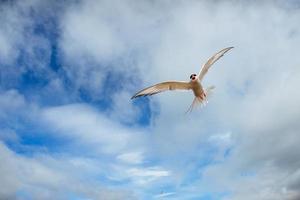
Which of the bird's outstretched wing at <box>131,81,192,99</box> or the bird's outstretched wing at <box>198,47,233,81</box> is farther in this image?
the bird's outstretched wing at <box>198,47,233,81</box>

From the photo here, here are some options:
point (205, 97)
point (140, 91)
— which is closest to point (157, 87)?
point (140, 91)

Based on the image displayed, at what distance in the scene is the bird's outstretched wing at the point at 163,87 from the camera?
22.6 m

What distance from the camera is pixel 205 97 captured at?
68.8 ft

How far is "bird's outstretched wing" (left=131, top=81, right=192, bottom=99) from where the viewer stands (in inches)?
889

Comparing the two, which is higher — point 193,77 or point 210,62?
point 210,62

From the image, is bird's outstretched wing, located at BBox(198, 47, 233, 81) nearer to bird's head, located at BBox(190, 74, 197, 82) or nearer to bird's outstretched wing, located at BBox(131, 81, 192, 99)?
bird's head, located at BBox(190, 74, 197, 82)

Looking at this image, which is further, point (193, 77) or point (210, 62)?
point (210, 62)

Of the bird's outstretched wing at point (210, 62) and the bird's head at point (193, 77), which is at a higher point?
the bird's outstretched wing at point (210, 62)

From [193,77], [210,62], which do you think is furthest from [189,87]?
[210,62]

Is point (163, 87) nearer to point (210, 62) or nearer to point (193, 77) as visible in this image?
point (193, 77)

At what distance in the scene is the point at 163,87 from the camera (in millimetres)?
23109

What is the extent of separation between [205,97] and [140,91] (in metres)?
5.46

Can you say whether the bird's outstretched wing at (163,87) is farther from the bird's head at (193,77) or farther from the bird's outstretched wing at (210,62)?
the bird's outstretched wing at (210,62)

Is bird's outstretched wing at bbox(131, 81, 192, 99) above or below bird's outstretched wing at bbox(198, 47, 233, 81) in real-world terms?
below
